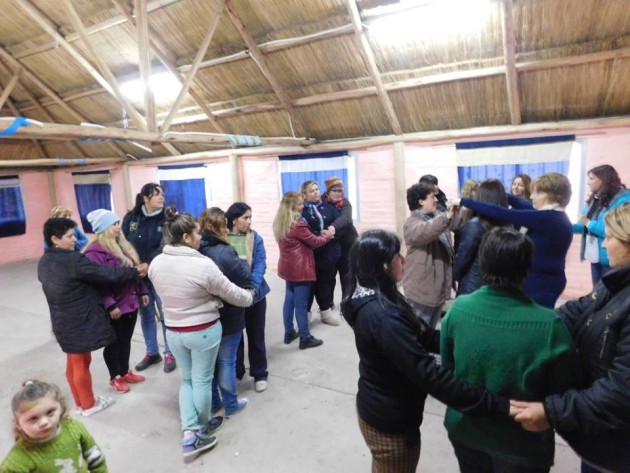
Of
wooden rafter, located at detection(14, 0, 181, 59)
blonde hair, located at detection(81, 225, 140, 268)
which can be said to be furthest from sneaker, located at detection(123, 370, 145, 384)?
wooden rafter, located at detection(14, 0, 181, 59)

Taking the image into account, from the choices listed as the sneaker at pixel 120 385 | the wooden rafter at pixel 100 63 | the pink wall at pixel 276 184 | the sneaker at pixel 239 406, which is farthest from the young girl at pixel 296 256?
the pink wall at pixel 276 184

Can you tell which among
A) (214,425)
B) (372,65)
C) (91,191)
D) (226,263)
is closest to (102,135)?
(226,263)

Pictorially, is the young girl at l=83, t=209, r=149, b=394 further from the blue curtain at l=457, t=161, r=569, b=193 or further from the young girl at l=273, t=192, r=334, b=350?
the blue curtain at l=457, t=161, r=569, b=193

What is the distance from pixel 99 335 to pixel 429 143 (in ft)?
14.1

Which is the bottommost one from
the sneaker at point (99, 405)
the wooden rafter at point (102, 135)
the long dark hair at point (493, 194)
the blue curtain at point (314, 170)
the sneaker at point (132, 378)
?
the sneaker at point (99, 405)

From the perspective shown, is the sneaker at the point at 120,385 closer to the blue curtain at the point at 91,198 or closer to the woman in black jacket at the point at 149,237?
the woman in black jacket at the point at 149,237

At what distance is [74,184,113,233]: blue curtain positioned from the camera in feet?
28.2

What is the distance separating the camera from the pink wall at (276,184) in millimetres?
4293

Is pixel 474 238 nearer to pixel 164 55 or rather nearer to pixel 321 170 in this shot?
pixel 321 170

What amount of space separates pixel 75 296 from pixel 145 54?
242cm

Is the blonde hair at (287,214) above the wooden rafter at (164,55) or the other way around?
the other way around

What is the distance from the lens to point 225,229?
8.09ft

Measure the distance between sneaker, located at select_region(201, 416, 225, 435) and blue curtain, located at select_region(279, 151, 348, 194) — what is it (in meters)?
3.73

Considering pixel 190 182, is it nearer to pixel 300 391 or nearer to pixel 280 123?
pixel 280 123
